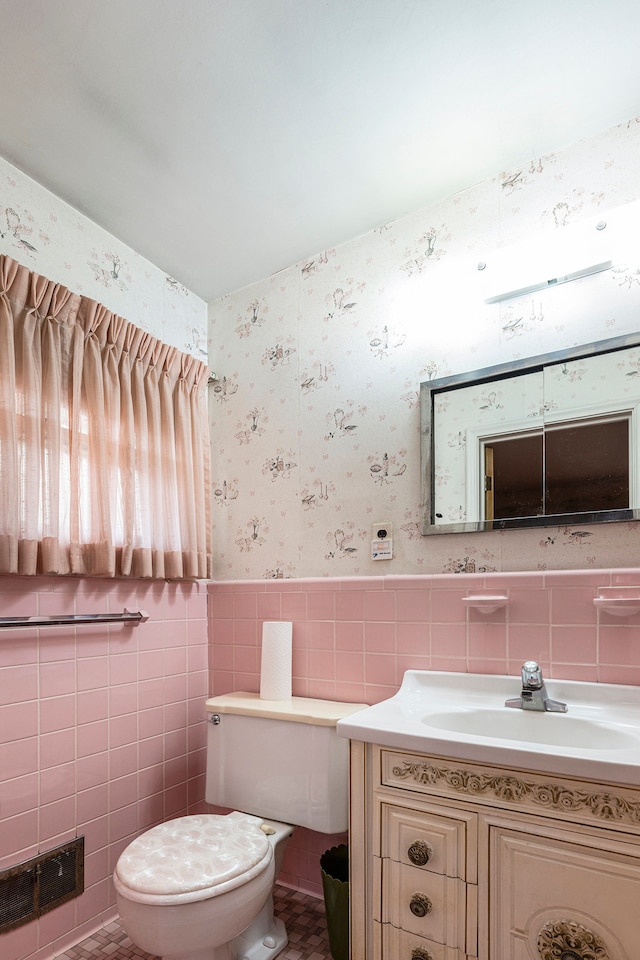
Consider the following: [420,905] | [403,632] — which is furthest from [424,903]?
[403,632]

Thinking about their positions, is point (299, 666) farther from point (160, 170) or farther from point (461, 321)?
point (160, 170)

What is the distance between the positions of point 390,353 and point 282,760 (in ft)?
4.64

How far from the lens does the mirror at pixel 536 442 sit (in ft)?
5.15

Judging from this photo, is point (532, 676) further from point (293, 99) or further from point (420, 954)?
point (293, 99)

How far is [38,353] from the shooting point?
67.8 inches

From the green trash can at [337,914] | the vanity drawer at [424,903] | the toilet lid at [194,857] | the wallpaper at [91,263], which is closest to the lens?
the vanity drawer at [424,903]

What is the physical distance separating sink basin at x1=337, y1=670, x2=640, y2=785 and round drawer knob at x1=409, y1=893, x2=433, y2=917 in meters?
0.32

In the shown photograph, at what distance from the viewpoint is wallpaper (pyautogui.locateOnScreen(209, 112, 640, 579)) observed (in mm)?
1662

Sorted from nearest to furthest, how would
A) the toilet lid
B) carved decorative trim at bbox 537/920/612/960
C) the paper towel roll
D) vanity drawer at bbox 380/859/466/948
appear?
Answer: carved decorative trim at bbox 537/920/612/960 → vanity drawer at bbox 380/859/466/948 → the toilet lid → the paper towel roll

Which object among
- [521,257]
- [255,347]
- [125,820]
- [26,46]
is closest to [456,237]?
[521,257]

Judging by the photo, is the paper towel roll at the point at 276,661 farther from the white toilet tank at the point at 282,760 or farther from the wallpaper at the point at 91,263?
the wallpaper at the point at 91,263

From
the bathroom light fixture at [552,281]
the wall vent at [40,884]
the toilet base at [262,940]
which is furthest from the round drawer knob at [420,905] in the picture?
the bathroom light fixture at [552,281]

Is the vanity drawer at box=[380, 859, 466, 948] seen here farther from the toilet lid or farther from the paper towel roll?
the paper towel roll

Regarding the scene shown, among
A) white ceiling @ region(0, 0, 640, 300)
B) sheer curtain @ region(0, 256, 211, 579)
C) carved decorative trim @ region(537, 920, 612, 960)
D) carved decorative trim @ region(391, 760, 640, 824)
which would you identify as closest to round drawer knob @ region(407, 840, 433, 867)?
carved decorative trim @ region(391, 760, 640, 824)
